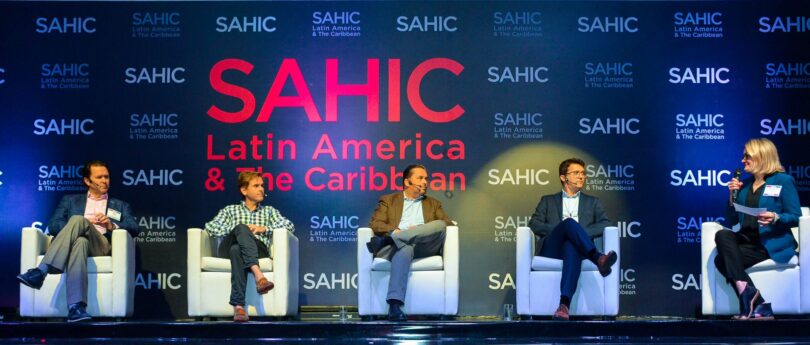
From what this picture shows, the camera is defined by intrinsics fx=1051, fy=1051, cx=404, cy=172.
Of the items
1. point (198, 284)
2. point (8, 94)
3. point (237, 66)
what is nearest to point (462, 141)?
point (237, 66)

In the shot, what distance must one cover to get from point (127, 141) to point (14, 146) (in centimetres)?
86

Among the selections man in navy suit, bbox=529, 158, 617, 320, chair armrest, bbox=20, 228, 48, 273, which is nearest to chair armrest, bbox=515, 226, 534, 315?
man in navy suit, bbox=529, 158, 617, 320

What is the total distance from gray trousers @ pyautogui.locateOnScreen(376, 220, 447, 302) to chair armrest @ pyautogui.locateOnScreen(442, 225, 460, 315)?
2.3 inches

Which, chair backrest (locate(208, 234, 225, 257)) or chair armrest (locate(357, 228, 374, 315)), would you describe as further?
chair backrest (locate(208, 234, 225, 257))

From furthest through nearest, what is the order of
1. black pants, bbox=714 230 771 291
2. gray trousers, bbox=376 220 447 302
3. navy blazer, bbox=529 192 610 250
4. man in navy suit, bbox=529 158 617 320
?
navy blazer, bbox=529 192 610 250, gray trousers, bbox=376 220 447 302, man in navy suit, bbox=529 158 617 320, black pants, bbox=714 230 771 291

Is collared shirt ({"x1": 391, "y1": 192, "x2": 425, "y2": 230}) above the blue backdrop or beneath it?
beneath

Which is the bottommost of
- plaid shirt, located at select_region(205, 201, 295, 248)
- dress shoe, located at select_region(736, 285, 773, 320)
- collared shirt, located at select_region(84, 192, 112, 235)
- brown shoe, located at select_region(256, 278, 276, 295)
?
dress shoe, located at select_region(736, 285, 773, 320)

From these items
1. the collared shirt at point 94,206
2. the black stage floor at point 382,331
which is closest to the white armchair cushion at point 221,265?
the black stage floor at point 382,331

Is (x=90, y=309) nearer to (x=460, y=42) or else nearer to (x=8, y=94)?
(x=8, y=94)

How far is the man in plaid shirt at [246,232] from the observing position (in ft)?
22.0

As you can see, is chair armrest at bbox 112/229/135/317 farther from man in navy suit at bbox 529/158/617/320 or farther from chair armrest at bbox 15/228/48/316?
man in navy suit at bbox 529/158/617/320

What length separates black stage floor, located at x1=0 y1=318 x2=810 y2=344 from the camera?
627 cm

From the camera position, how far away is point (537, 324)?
20.9 ft

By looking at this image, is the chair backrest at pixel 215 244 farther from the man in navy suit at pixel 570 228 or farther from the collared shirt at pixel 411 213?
the man in navy suit at pixel 570 228
